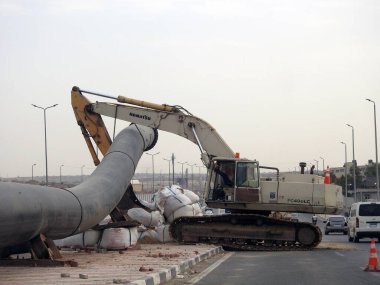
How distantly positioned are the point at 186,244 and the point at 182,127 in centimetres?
448

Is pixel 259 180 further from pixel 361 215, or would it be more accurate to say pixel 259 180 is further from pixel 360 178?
pixel 360 178

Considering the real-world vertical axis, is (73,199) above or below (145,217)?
above

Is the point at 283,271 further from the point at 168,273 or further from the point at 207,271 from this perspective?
the point at 168,273

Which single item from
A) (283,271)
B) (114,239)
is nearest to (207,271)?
(283,271)

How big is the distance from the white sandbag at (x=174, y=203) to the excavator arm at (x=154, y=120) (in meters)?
2.39

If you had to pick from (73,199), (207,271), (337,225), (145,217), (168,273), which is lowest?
(337,225)

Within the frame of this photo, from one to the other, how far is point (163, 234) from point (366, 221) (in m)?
11.4

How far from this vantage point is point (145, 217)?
32.7m

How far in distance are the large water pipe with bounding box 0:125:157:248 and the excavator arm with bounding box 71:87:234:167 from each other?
3.22 feet

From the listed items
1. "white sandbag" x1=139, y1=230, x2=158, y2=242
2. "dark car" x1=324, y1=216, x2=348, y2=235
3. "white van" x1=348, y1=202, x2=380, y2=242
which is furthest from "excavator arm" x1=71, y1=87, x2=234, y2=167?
"dark car" x1=324, y1=216, x2=348, y2=235

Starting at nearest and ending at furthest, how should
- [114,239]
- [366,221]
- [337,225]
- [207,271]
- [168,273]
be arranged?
[168,273] < [207,271] < [114,239] < [366,221] < [337,225]

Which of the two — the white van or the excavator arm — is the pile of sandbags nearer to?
the excavator arm

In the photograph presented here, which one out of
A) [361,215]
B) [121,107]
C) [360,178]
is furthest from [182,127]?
[360,178]

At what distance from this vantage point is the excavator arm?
3120 cm
